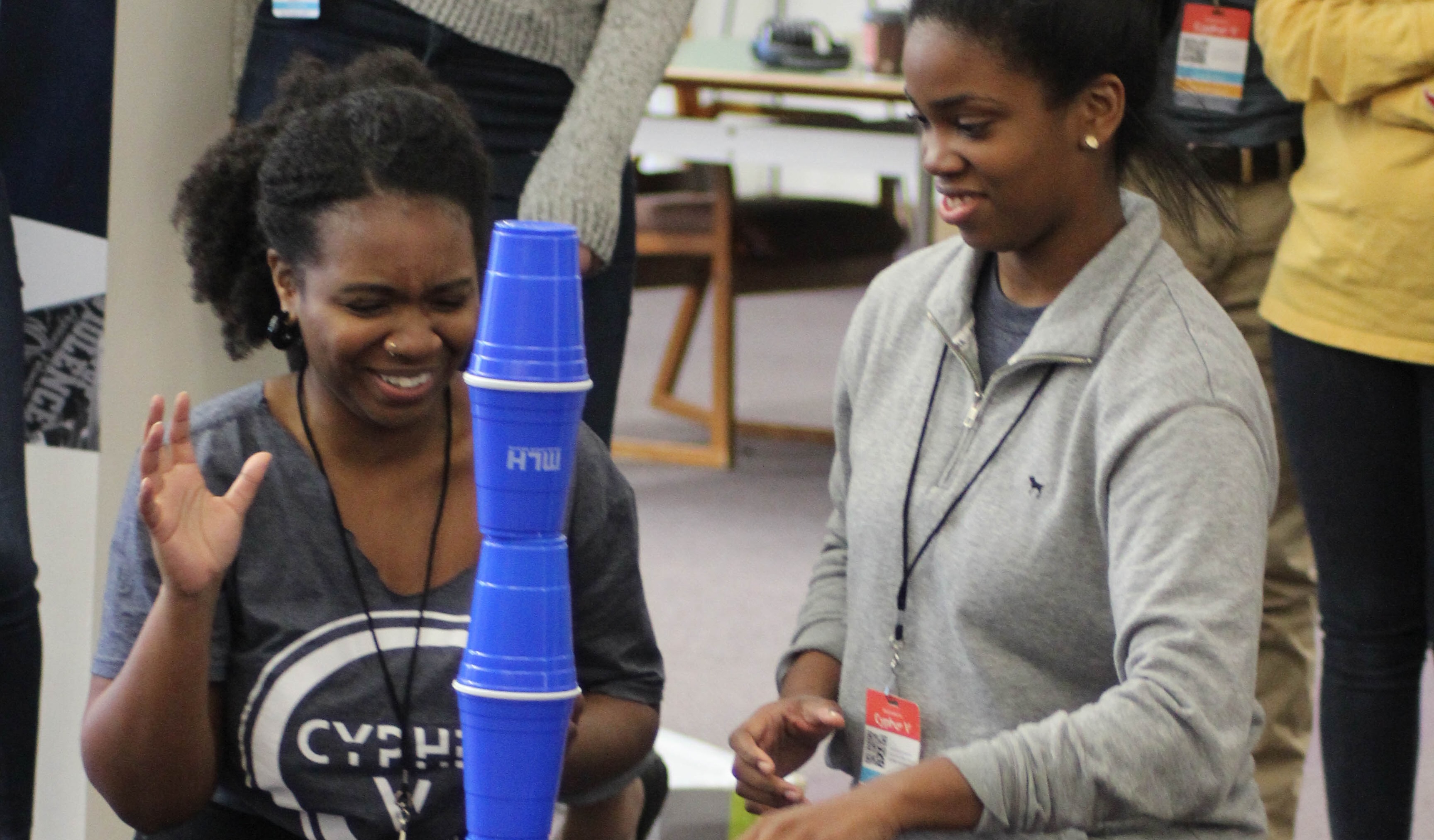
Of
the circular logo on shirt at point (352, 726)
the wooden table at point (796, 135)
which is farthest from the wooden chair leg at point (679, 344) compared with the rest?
the circular logo on shirt at point (352, 726)

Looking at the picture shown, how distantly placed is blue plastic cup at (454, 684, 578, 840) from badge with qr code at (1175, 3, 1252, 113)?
1499 mm

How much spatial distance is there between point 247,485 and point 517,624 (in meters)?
0.33

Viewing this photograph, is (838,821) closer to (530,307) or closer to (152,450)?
(530,307)

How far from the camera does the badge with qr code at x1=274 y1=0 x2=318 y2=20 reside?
1812mm

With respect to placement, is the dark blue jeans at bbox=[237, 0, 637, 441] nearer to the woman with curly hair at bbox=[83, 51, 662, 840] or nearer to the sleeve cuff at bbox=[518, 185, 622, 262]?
the sleeve cuff at bbox=[518, 185, 622, 262]

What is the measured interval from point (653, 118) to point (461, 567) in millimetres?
3131


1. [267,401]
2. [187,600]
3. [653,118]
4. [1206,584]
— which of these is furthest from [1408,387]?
[653,118]

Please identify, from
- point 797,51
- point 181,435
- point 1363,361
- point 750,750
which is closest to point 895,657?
point 750,750

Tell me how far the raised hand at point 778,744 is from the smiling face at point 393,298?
0.39 meters

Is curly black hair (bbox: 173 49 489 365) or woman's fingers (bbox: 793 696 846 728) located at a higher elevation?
curly black hair (bbox: 173 49 489 365)

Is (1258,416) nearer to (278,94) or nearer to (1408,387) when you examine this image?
(1408,387)

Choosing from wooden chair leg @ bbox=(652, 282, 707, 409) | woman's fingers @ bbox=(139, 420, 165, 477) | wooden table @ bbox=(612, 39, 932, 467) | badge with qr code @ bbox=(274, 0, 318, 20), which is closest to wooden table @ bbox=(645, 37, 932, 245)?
wooden table @ bbox=(612, 39, 932, 467)

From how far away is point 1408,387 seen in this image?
189cm

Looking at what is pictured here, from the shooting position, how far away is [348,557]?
1.41 meters
